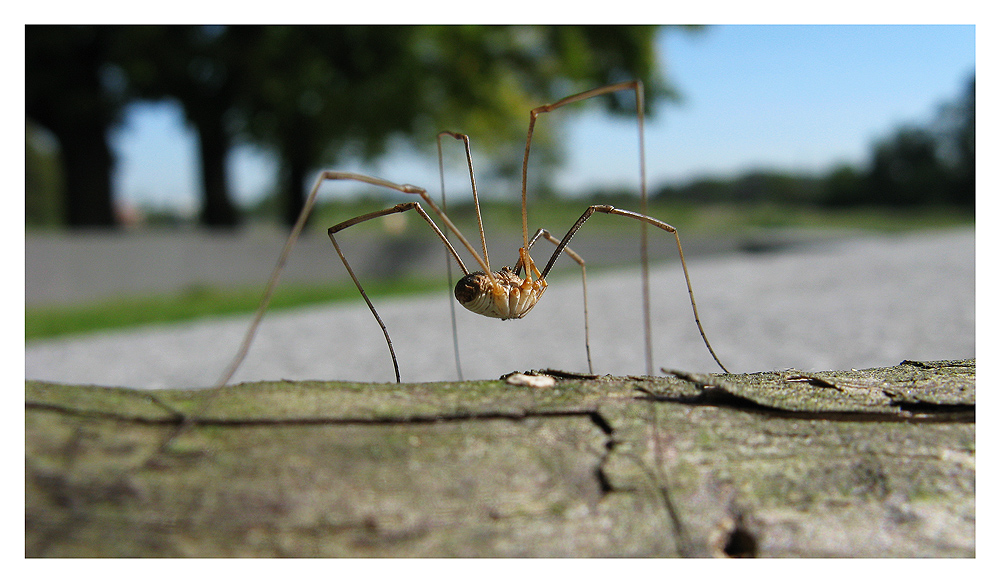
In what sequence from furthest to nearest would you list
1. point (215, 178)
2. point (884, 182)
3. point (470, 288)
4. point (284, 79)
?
point (884, 182) → point (215, 178) → point (284, 79) → point (470, 288)

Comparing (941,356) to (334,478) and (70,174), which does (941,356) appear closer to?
(334,478)

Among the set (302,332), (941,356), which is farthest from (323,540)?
(302,332)

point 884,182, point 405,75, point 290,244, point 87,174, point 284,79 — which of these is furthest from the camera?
point 884,182

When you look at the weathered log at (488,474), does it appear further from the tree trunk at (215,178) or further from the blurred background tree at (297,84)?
the tree trunk at (215,178)

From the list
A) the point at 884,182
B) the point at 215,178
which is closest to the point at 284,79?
the point at 215,178

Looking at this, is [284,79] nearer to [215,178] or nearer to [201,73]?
[201,73]
